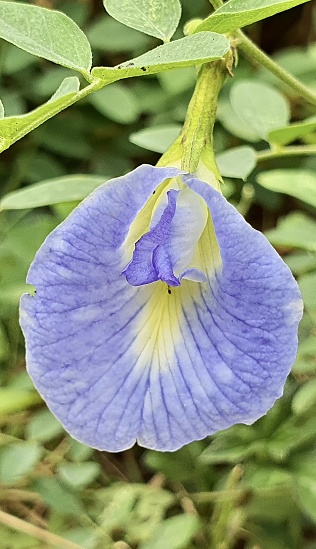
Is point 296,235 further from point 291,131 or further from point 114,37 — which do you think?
point 114,37

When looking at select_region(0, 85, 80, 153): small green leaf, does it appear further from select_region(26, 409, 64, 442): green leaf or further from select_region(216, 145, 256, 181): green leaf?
select_region(26, 409, 64, 442): green leaf

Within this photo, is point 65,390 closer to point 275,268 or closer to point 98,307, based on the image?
point 98,307

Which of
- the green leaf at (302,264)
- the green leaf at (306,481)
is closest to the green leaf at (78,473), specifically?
the green leaf at (306,481)

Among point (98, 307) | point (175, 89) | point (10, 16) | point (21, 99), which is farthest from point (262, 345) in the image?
point (21, 99)

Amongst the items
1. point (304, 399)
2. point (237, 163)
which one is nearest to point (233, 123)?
point (237, 163)

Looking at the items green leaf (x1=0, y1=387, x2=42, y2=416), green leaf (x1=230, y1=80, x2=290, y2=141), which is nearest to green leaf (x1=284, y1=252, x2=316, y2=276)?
green leaf (x1=230, y1=80, x2=290, y2=141)

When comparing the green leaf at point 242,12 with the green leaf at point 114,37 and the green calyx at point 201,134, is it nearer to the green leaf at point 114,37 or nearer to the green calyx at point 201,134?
the green calyx at point 201,134
